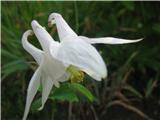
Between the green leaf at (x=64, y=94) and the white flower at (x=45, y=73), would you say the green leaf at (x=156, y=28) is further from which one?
the white flower at (x=45, y=73)

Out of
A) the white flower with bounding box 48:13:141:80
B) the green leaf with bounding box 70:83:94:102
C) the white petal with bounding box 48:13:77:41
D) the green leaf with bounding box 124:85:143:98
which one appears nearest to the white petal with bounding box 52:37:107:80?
the white flower with bounding box 48:13:141:80

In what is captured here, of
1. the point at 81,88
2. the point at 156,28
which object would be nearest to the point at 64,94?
the point at 81,88

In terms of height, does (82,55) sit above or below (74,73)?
above

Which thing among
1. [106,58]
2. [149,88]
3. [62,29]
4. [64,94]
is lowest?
[149,88]

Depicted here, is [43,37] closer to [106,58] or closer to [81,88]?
[81,88]

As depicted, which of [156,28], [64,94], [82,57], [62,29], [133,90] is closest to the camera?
[82,57]

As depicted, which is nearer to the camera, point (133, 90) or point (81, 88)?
point (81, 88)

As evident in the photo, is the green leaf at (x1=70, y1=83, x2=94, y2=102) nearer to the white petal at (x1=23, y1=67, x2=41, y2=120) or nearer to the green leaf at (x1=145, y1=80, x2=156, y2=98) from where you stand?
the white petal at (x1=23, y1=67, x2=41, y2=120)
